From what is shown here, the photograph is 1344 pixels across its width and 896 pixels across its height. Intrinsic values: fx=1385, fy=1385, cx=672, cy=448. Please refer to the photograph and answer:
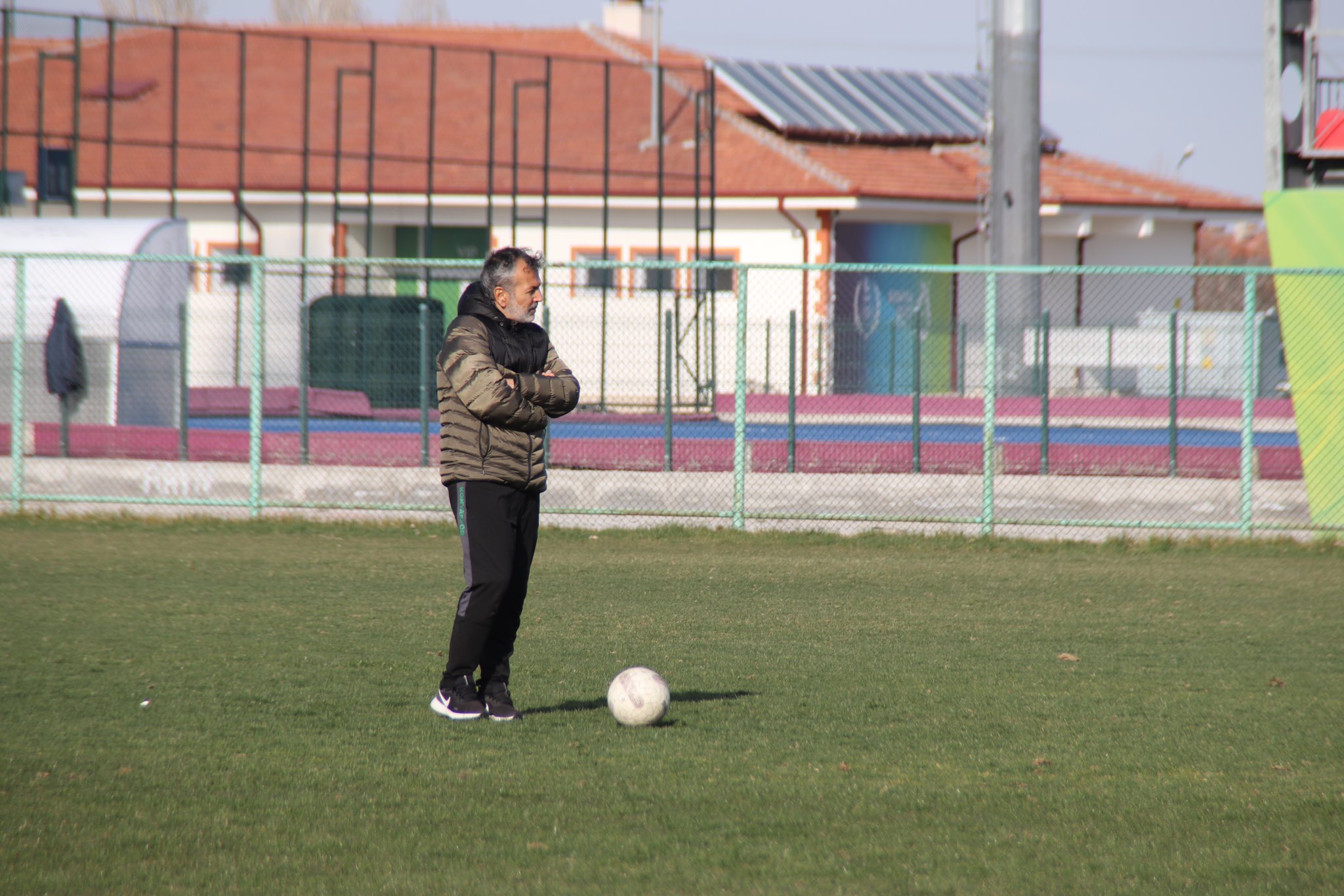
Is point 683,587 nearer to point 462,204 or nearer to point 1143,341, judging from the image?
point 1143,341

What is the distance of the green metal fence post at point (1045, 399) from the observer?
510 inches

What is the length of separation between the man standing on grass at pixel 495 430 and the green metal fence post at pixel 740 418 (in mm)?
6312

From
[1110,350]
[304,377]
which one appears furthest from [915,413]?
[304,377]

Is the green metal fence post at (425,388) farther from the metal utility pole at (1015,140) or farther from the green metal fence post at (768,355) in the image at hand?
the metal utility pole at (1015,140)

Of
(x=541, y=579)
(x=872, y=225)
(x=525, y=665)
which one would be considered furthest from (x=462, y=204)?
(x=525, y=665)

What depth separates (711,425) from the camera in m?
16.2

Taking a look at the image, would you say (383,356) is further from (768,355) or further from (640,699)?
(640,699)

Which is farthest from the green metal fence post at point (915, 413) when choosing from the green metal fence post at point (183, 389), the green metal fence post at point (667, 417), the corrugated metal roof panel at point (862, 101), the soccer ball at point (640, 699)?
the corrugated metal roof panel at point (862, 101)

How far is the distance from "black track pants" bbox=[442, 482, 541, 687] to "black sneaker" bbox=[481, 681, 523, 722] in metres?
0.12

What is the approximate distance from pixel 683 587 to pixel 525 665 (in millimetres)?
2811

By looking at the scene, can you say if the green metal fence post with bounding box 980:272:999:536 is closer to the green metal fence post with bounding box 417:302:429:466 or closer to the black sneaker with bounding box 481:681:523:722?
the green metal fence post with bounding box 417:302:429:466

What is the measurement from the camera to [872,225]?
28.7m

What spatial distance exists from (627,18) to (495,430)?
3275 cm

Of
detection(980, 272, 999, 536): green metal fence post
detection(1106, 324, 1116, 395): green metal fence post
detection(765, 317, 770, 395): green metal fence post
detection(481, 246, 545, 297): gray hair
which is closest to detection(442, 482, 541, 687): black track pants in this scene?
detection(481, 246, 545, 297): gray hair
